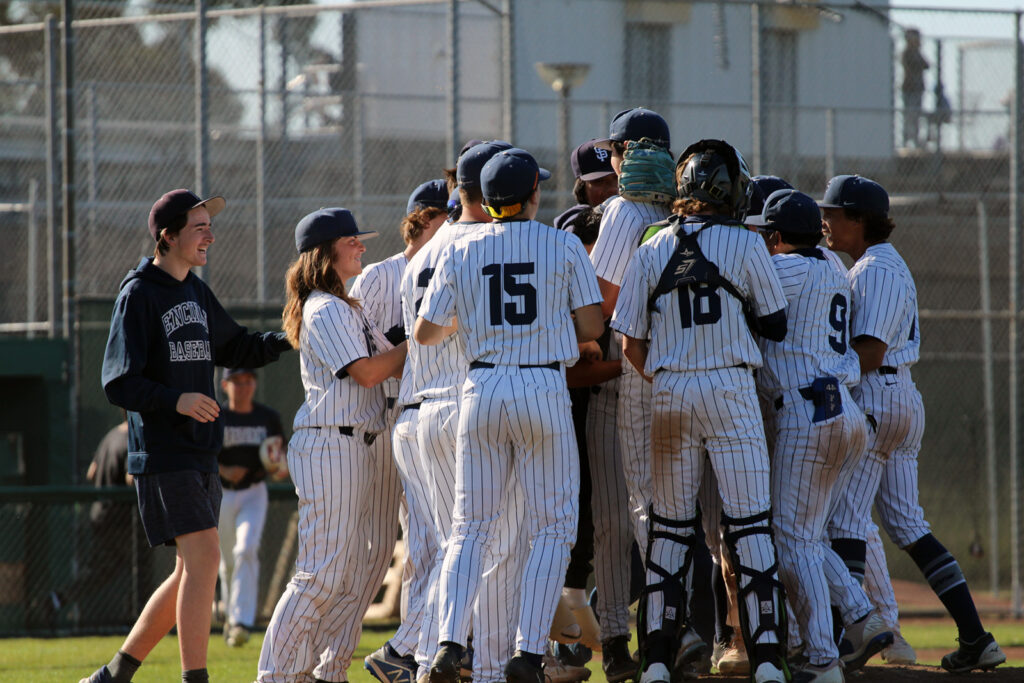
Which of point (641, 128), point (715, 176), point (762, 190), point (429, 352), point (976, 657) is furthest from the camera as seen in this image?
point (762, 190)

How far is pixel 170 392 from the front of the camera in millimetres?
4711

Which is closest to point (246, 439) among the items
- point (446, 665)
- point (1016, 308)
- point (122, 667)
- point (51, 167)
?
point (51, 167)

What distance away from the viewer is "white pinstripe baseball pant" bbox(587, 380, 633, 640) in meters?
5.07

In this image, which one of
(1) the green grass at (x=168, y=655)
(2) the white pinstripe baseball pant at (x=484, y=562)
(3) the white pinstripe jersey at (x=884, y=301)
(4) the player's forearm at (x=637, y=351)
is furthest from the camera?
(1) the green grass at (x=168, y=655)

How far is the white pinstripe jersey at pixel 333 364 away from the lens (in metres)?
4.96

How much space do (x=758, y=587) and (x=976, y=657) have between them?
1414 mm

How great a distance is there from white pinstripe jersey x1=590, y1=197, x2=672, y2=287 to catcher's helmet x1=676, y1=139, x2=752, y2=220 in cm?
31

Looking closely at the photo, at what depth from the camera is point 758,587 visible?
173 inches

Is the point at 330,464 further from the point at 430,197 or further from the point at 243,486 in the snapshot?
the point at 243,486

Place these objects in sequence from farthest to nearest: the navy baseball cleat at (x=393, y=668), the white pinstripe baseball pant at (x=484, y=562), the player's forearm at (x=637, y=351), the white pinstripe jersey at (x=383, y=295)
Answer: the white pinstripe jersey at (x=383, y=295) < the navy baseball cleat at (x=393, y=668) < the player's forearm at (x=637, y=351) < the white pinstripe baseball pant at (x=484, y=562)

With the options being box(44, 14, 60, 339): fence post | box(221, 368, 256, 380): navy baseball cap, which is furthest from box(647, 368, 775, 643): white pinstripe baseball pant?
box(44, 14, 60, 339): fence post

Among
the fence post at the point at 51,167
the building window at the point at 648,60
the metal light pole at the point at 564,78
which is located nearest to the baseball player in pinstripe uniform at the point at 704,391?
the metal light pole at the point at 564,78

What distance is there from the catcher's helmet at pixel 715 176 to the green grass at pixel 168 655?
243 cm

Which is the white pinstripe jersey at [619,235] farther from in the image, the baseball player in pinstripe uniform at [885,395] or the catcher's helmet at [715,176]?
the baseball player in pinstripe uniform at [885,395]
